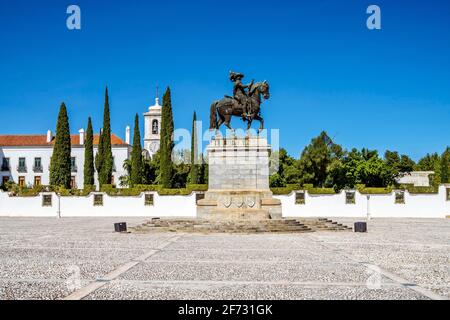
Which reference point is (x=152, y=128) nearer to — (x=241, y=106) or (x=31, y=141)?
(x=31, y=141)

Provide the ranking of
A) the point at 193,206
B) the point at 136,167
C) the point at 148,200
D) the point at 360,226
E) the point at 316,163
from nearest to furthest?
the point at 360,226
the point at 193,206
the point at 148,200
the point at 316,163
the point at 136,167

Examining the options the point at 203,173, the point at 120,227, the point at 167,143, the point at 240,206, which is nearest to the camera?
the point at 120,227

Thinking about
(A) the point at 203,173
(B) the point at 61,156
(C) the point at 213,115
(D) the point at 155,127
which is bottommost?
(A) the point at 203,173

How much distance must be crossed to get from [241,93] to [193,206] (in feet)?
44.6

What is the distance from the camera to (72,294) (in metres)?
7.31

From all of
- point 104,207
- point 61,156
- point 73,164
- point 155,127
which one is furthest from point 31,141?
point 104,207

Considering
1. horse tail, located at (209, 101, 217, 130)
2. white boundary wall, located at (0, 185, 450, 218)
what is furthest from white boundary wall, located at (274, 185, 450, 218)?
horse tail, located at (209, 101, 217, 130)

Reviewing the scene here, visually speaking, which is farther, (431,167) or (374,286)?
(431,167)

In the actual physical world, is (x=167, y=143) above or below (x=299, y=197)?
above

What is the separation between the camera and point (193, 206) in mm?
36281

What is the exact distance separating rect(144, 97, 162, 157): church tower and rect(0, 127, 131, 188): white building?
5.68m

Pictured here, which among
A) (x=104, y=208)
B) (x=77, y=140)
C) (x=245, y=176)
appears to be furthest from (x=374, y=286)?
(x=77, y=140)
